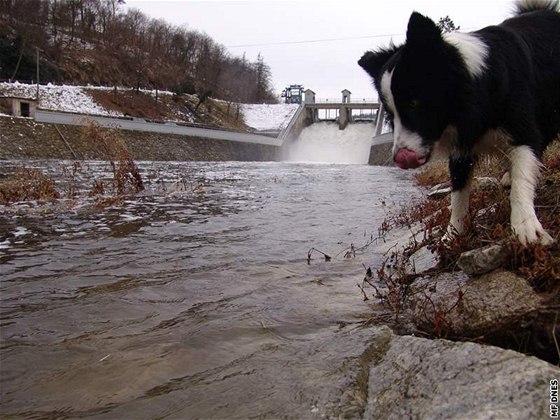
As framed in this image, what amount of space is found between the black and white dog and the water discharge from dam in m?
48.7

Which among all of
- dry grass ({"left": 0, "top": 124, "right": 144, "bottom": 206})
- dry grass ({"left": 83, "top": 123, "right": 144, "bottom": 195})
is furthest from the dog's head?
dry grass ({"left": 83, "top": 123, "right": 144, "bottom": 195})

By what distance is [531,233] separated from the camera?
2.83 metres

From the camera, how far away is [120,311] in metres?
3.40

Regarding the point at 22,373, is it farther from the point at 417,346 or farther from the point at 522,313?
the point at 522,313

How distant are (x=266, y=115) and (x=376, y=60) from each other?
259 ft

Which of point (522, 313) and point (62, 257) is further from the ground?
point (522, 313)

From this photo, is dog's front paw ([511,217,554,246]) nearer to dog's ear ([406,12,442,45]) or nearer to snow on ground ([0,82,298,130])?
dog's ear ([406,12,442,45])

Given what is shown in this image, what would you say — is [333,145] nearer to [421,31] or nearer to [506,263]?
[421,31]

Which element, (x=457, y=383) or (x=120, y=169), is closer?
(x=457, y=383)

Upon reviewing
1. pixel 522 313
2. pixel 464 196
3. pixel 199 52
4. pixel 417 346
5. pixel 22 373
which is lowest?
pixel 22 373

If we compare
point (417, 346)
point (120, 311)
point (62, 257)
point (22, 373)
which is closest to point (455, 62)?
point (417, 346)

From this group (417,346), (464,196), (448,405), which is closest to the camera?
(448,405)

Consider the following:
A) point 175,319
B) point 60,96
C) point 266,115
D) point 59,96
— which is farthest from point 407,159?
point 266,115

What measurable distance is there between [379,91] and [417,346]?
6.68 feet
